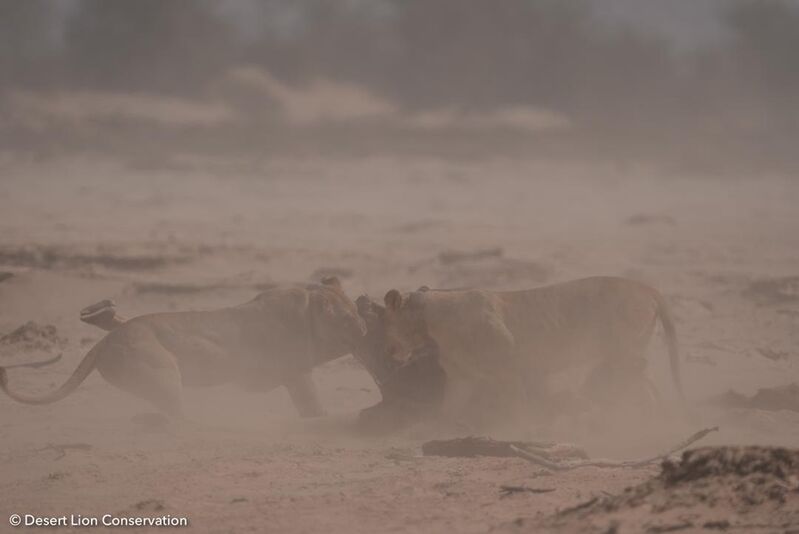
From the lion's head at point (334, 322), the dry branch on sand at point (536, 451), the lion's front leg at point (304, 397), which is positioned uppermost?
the lion's head at point (334, 322)

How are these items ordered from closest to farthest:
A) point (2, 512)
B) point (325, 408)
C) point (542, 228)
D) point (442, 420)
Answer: point (2, 512), point (442, 420), point (325, 408), point (542, 228)

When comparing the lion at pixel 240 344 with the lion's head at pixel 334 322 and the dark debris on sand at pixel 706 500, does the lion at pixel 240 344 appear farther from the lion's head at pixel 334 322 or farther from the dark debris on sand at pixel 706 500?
the dark debris on sand at pixel 706 500

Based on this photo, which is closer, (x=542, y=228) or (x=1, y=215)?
(x=1, y=215)

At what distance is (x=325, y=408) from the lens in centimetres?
1157

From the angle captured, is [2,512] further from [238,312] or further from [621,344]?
[621,344]

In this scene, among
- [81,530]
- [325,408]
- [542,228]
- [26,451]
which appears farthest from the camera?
[542,228]

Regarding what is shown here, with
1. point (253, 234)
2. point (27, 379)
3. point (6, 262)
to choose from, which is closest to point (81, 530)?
point (27, 379)

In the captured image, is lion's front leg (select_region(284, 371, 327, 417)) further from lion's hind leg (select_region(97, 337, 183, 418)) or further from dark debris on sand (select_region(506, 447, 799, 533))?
dark debris on sand (select_region(506, 447, 799, 533))

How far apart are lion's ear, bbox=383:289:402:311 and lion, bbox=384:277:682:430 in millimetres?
12

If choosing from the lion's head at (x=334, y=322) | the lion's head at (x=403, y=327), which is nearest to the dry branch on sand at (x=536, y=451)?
the lion's head at (x=403, y=327)

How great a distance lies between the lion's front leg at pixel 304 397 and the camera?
10.8 meters

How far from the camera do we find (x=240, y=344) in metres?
10.7

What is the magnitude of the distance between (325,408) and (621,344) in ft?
10.4

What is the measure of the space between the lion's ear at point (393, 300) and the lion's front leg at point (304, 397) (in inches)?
51.4
